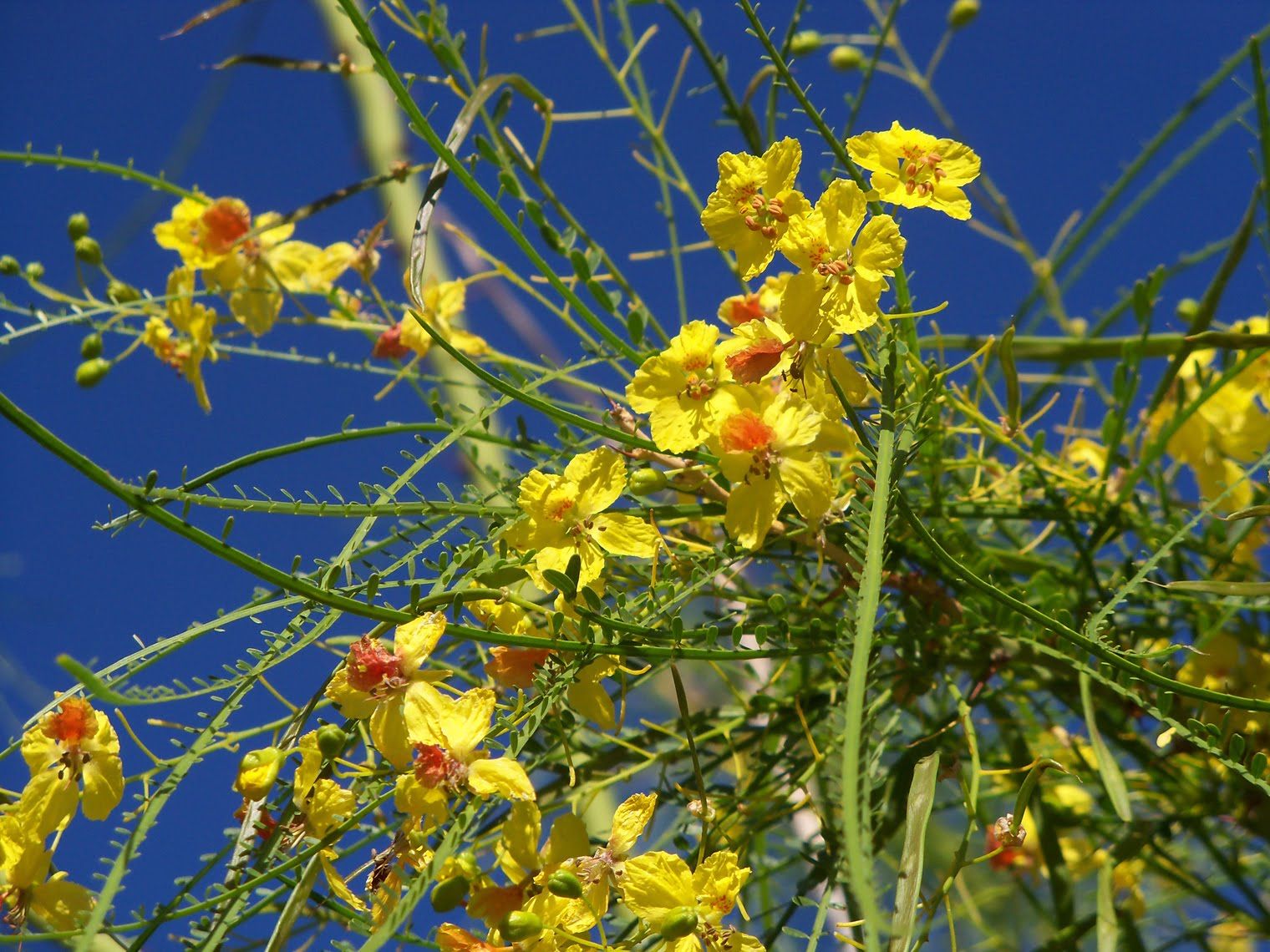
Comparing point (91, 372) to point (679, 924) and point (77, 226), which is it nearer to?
point (77, 226)

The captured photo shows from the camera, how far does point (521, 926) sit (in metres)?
0.45

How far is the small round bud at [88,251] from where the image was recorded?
72 cm

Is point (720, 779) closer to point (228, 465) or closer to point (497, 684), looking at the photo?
point (497, 684)

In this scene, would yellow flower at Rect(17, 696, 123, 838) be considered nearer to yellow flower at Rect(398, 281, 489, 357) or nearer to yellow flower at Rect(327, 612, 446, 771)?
yellow flower at Rect(327, 612, 446, 771)

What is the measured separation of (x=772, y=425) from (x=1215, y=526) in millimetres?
369

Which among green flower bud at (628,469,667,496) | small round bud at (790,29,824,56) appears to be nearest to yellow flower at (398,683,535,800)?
green flower bud at (628,469,667,496)

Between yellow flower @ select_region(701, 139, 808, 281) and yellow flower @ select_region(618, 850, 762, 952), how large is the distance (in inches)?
10.6

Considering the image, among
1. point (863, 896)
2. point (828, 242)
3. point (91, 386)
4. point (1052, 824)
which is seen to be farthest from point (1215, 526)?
point (91, 386)

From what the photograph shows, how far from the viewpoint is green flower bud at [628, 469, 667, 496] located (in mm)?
550

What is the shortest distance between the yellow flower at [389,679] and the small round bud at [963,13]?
647mm

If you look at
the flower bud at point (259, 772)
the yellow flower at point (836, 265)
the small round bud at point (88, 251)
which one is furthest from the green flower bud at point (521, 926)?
the small round bud at point (88, 251)

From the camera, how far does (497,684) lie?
54 cm

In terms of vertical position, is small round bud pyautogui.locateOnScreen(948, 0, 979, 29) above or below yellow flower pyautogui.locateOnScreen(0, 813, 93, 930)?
above

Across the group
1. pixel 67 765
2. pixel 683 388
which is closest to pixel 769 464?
pixel 683 388
